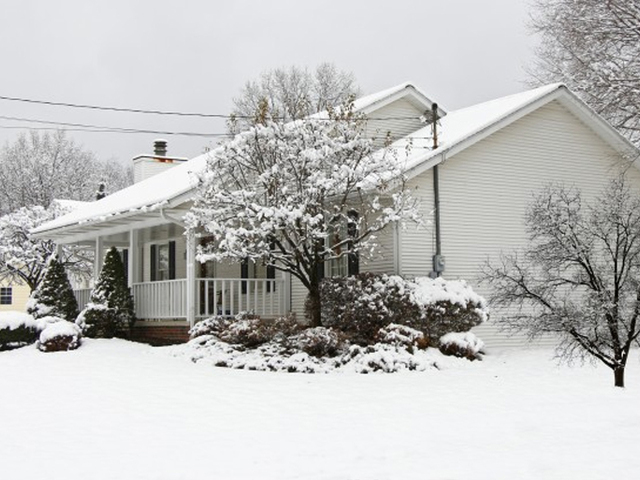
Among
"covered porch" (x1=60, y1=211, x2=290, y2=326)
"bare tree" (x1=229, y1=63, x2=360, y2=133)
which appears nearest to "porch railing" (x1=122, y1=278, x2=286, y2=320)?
"covered porch" (x1=60, y1=211, x2=290, y2=326)

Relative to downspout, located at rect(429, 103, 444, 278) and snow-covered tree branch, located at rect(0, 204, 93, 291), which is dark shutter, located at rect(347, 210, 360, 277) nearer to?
downspout, located at rect(429, 103, 444, 278)

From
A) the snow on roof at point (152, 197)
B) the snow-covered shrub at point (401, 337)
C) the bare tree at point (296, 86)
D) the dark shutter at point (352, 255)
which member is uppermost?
the bare tree at point (296, 86)

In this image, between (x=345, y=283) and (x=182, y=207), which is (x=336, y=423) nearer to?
(x=345, y=283)

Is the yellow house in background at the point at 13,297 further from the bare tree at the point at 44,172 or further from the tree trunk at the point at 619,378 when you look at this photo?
the tree trunk at the point at 619,378

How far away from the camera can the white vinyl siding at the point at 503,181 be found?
56.8 ft

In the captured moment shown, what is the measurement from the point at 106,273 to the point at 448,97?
35.8m

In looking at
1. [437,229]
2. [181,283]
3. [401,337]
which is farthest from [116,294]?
[401,337]

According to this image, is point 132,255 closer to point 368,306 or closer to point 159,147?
point 368,306

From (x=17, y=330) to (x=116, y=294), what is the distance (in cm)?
230

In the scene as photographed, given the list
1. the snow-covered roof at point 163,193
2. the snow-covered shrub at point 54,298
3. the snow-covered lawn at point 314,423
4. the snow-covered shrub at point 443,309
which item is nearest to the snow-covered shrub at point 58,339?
the snow-covered lawn at point 314,423

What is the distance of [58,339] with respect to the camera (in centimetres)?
1652

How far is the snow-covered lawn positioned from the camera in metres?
7.18

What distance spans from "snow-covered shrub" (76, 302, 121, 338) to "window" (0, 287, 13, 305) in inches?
1106

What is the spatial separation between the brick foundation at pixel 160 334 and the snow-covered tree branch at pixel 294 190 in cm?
339
